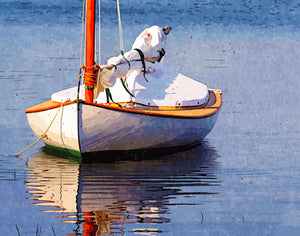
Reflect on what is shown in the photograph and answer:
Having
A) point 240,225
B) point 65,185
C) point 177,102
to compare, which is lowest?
point 240,225

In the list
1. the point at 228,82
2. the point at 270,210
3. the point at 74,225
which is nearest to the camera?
the point at 74,225

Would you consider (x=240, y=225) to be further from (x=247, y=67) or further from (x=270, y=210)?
(x=247, y=67)

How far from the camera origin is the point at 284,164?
15766mm

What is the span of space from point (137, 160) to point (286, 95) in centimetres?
1211

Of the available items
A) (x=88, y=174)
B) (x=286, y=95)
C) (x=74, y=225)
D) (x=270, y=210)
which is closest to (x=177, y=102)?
(x=88, y=174)

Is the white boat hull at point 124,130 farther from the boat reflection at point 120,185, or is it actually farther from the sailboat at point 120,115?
the boat reflection at point 120,185

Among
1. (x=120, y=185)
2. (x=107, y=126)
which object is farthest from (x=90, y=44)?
(x=120, y=185)

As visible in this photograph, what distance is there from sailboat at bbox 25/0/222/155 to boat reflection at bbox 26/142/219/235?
384mm

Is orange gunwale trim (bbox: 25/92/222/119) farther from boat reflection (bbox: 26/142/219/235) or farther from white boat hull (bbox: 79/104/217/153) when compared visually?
boat reflection (bbox: 26/142/219/235)

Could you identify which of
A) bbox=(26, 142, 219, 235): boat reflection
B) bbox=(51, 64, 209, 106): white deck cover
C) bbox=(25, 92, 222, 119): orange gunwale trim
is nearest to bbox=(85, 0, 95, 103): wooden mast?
bbox=(25, 92, 222, 119): orange gunwale trim

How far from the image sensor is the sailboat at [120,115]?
15062mm

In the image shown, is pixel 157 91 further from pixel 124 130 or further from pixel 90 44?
pixel 90 44

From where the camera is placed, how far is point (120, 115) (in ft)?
49.7

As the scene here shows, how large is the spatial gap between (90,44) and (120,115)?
160 cm
